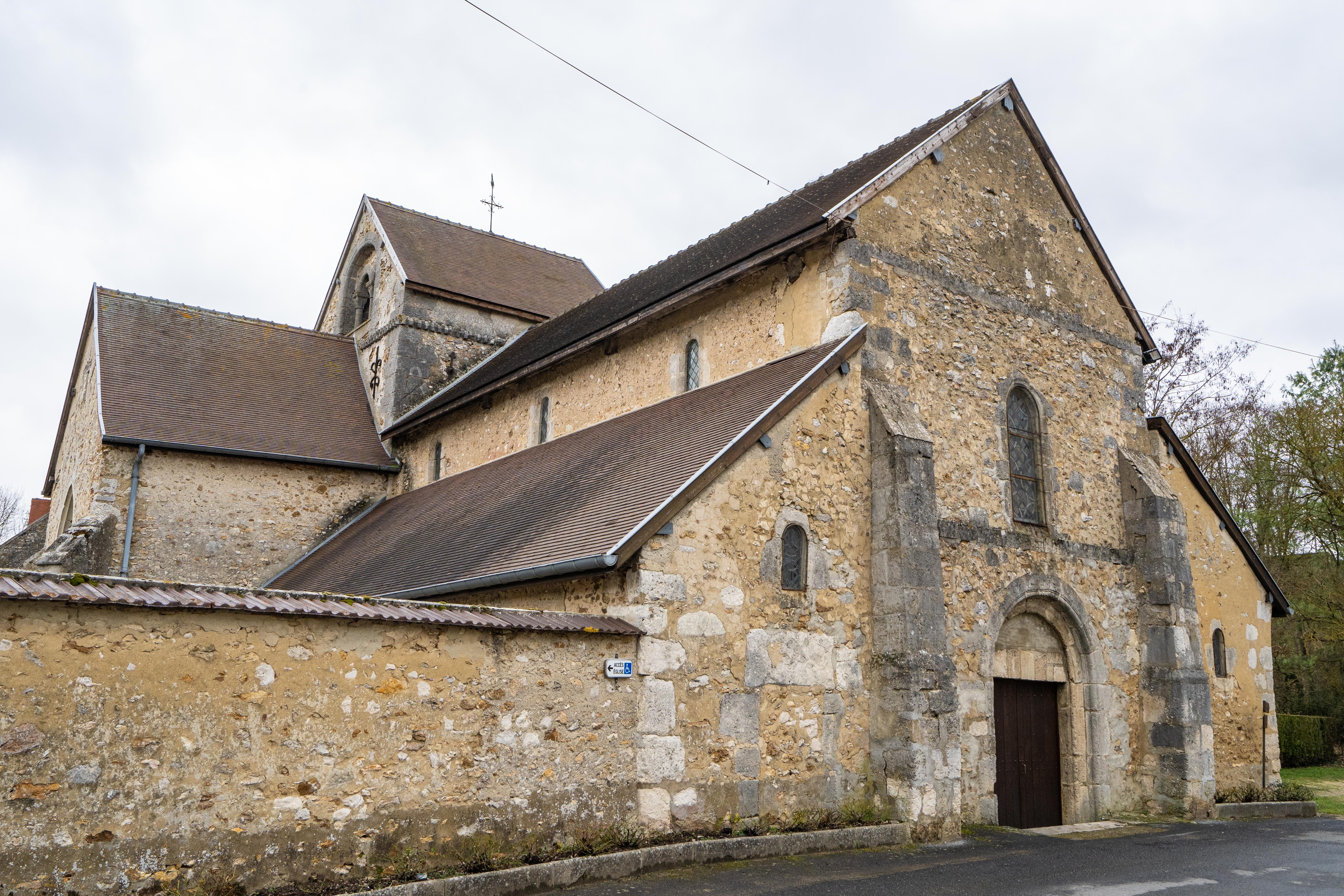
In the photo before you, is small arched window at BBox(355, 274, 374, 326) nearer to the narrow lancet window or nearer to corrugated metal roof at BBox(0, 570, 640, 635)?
the narrow lancet window

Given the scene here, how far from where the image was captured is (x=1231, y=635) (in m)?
14.7

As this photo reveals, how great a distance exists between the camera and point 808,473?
1040 centimetres

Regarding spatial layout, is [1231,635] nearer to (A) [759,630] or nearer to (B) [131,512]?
(A) [759,630]

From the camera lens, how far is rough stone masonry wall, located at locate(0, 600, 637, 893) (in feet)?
20.0

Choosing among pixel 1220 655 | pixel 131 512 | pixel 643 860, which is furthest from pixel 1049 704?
pixel 131 512

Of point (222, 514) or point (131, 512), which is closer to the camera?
point (131, 512)

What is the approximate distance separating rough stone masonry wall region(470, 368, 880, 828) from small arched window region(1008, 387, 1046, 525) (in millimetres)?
2928

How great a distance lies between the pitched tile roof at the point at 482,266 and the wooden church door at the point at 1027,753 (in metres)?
13.6

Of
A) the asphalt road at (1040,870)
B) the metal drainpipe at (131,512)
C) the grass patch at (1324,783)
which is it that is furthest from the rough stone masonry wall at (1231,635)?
the metal drainpipe at (131,512)

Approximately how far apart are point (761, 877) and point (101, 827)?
4.69m

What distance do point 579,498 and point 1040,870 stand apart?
5814 millimetres

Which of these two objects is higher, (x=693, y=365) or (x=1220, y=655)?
(x=693, y=365)

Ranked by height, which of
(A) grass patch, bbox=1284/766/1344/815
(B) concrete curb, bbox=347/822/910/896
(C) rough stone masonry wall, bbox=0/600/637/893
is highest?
(C) rough stone masonry wall, bbox=0/600/637/893

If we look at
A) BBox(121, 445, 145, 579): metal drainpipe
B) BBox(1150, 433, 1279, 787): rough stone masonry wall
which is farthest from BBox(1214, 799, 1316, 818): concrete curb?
BBox(121, 445, 145, 579): metal drainpipe
